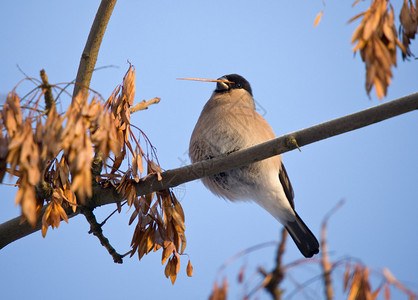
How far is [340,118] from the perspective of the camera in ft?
8.19

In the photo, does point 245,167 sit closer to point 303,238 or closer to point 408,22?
point 303,238

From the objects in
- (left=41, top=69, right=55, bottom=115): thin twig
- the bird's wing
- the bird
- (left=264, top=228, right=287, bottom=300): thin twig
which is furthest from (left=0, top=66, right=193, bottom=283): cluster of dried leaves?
the bird's wing

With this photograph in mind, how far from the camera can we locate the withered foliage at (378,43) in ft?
5.16

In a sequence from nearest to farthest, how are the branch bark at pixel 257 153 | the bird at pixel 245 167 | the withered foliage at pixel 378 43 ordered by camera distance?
the withered foliage at pixel 378 43 → the branch bark at pixel 257 153 → the bird at pixel 245 167

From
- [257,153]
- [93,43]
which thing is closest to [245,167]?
[257,153]

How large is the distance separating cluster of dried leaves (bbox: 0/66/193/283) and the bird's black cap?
2096 mm

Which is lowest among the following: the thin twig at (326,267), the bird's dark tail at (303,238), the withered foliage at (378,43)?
the bird's dark tail at (303,238)

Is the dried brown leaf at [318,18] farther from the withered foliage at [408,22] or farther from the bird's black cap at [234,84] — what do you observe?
the bird's black cap at [234,84]

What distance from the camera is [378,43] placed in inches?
63.8

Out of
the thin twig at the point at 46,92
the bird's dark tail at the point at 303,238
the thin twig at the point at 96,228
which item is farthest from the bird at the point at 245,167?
the thin twig at the point at 46,92

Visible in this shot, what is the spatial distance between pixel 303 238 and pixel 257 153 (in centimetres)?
194

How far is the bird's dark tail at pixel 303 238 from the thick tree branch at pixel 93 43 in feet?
7.88

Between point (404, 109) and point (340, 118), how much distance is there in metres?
0.31

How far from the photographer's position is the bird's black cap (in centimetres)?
480
